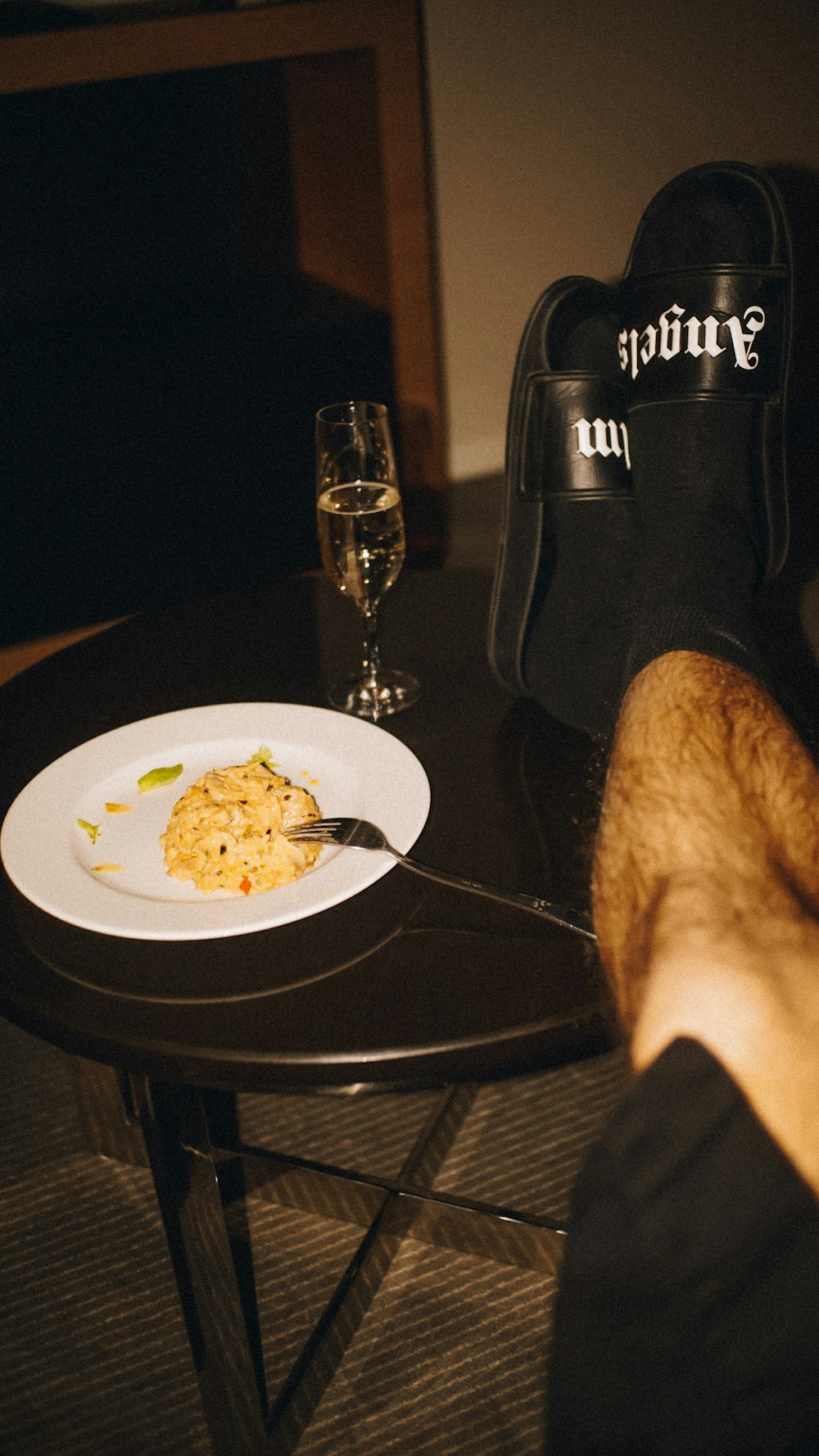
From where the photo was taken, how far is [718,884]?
633mm

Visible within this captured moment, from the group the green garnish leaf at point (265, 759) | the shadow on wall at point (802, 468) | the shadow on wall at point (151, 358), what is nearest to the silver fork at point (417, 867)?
the green garnish leaf at point (265, 759)

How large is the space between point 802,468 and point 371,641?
2.36 m

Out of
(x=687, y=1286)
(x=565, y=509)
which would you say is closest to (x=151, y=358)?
(x=565, y=509)

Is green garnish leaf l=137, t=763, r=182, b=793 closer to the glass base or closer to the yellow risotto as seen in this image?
the yellow risotto

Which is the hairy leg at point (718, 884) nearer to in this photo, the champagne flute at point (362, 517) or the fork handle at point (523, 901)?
the fork handle at point (523, 901)

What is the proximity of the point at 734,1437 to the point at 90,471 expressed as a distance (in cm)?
203

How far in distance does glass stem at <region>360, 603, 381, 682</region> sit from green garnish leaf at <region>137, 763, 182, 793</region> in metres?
0.22

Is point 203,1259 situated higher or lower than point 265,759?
lower

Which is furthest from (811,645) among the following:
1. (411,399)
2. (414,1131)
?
(414,1131)

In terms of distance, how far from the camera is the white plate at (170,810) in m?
0.71

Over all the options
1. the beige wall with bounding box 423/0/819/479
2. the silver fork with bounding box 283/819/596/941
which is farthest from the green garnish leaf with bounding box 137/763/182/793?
the beige wall with bounding box 423/0/819/479

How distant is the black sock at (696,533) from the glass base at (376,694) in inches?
8.2

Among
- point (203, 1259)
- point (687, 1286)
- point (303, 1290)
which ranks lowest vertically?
point (303, 1290)

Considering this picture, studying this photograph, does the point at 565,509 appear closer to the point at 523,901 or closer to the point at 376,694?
the point at 376,694
